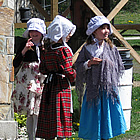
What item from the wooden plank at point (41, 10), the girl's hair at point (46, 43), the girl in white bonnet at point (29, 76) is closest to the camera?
the girl's hair at point (46, 43)

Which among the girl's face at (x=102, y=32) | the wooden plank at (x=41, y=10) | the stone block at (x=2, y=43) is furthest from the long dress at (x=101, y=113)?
the wooden plank at (x=41, y=10)

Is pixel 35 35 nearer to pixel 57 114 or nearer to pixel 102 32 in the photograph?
pixel 102 32

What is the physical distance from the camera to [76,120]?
17.1 feet

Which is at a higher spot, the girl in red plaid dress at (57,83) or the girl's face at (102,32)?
the girl's face at (102,32)

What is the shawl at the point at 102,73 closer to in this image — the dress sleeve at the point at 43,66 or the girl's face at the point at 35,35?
the dress sleeve at the point at 43,66

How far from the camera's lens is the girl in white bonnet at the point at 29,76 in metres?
4.04

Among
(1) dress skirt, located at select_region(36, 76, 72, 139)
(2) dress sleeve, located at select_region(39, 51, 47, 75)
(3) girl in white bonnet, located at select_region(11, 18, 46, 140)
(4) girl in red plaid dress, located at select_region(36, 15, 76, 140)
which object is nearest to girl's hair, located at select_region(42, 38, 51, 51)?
(4) girl in red plaid dress, located at select_region(36, 15, 76, 140)

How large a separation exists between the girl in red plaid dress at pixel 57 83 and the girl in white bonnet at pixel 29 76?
0.23 m

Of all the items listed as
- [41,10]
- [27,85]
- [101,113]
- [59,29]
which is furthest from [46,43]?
[41,10]

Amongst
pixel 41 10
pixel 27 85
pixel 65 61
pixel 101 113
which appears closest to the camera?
pixel 65 61

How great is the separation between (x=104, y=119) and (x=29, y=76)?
952 millimetres

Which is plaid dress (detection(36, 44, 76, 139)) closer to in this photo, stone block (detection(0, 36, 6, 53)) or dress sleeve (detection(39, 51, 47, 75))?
dress sleeve (detection(39, 51, 47, 75))

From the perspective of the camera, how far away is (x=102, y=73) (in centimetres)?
379

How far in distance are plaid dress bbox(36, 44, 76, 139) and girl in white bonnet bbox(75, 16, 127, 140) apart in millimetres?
209
